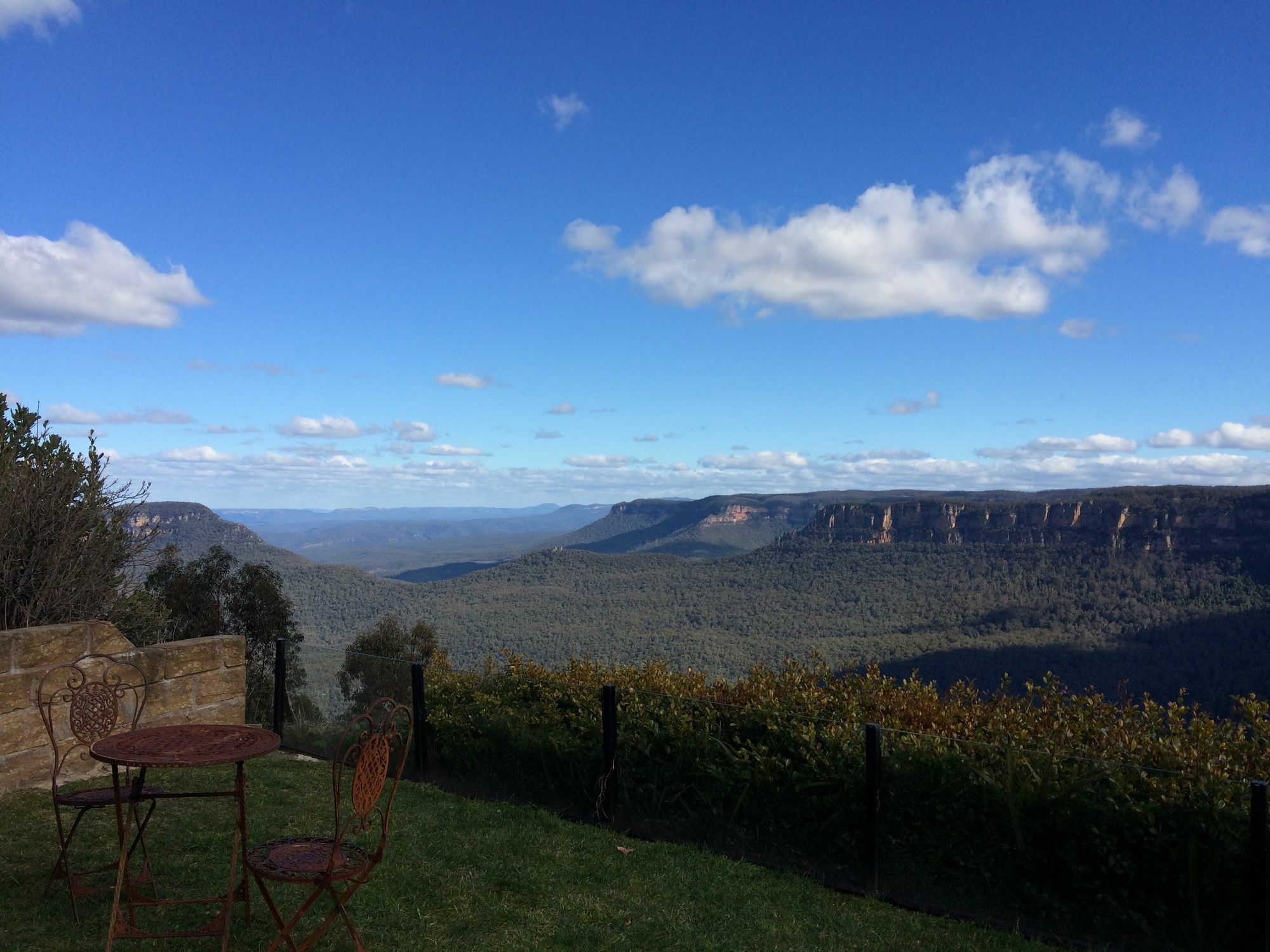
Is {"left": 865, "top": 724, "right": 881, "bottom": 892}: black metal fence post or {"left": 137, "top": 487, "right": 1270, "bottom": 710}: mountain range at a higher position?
{"left": 865, "top": 724, "right": 881, "bottom": 892}: black metal fence post

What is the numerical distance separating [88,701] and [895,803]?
180 inches

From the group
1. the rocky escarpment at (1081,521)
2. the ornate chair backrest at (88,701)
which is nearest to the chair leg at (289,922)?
the ornate chair backrest at (88,701)

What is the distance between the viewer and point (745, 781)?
5.75m

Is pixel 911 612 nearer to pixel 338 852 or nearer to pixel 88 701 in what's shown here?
pixel 88 701

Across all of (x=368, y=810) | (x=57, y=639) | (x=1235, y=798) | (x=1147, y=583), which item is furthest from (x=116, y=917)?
(x=1147, y=583)

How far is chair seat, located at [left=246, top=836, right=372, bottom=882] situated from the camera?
336 cm

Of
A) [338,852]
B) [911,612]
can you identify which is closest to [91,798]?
[338,852]

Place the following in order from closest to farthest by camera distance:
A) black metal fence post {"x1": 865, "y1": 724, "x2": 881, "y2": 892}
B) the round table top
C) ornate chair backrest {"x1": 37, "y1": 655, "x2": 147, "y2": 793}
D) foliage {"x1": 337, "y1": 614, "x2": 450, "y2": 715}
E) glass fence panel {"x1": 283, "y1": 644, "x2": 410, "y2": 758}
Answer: the round table top, ornate chair backrest {"x1": 37, "y1": 655, "x2": 147, "y2": 793}, black metal fence post {"x1": 865, "y1": 724, "x2": 881, "y2": 892}, foliage {"x1": 337, "y1": 614, "x2": 450, "y2": 715}, glass fence panel {"x1": 283, "y1": 644, "x2": 410, "y2": 758}

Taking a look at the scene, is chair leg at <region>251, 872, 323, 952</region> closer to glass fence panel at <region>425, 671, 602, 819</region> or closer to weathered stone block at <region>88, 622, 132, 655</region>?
glass fence panel at <region>425, 671, 602, 819</region>

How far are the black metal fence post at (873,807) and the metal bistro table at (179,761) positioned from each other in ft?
10.6

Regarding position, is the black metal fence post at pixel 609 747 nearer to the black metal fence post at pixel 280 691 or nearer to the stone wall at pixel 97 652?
the stone wall at pixel 97 652

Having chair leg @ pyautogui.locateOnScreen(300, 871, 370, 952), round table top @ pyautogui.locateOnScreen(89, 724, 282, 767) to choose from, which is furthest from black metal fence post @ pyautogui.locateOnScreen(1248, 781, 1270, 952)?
round table top @ pyautogui.locateOnScreen(89, 724, 282, 767)

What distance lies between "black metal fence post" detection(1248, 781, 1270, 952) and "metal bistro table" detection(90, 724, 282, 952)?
14.5ft

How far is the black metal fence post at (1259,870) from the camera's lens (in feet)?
13.1
